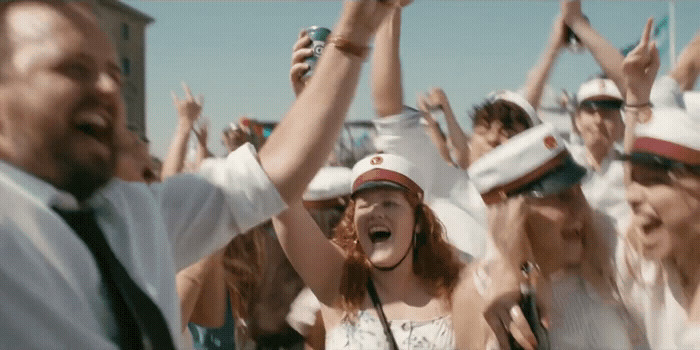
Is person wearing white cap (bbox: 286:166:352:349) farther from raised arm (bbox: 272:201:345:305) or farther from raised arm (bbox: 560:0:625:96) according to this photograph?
raised arm (bbox: 560:0:625:96)

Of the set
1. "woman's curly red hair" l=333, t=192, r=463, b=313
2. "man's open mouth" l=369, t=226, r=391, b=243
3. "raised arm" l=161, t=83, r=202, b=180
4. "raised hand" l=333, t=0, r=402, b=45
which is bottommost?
"raised arm" l=161, t=83, r=202, b=180

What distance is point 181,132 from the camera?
15.2 ft

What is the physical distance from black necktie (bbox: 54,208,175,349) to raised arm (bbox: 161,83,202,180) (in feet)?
8.69

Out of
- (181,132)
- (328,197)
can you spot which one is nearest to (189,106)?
(181,132)

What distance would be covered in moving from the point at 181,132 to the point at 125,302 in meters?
3.48

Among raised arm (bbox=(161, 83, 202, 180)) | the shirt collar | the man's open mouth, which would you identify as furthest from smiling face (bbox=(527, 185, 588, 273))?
raised arm (bbox=(161, 83, 202, 180))

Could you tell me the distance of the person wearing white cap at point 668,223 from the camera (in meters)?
1.95

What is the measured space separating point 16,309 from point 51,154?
268mm

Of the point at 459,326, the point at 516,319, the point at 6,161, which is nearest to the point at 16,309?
the point at 6,161

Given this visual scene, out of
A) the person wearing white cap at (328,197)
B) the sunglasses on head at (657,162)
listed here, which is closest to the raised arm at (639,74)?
the sunglasses on head at (657,162)

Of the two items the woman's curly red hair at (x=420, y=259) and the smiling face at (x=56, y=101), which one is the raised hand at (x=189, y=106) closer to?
the woman's curly red hair at (x=420, y=259)

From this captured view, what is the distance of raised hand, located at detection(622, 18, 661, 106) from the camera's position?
109 inches

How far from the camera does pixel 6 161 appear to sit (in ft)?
4.04

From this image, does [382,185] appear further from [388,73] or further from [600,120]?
[600,120]
